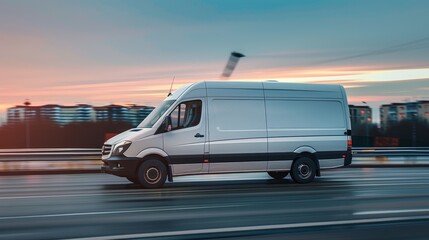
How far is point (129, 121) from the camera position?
35.7 meters

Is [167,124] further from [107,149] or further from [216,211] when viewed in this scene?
[216,211]

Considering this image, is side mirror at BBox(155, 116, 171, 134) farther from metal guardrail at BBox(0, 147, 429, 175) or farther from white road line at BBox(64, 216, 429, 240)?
metal guardrail at BBox(0, 147, 429, 175)

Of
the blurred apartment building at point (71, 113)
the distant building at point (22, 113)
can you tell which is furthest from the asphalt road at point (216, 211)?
the distant building at point (22, 113)

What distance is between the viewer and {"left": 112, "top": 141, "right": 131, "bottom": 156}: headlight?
1309 cm

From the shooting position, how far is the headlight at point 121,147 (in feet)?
42.9

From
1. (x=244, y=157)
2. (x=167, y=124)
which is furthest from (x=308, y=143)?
(x=167, y=124)

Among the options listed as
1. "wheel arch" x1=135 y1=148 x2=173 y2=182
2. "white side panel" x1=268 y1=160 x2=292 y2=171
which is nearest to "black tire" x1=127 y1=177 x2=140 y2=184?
"wheel arch" x1=135 y1=148 x2=173 y2=182

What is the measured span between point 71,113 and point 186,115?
3638 centimetres

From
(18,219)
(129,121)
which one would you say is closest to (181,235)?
(18,219)

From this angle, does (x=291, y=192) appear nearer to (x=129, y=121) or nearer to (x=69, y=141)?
(x=129, y=121)

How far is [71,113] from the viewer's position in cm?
4806

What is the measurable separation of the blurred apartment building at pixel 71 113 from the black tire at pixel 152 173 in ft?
76.5

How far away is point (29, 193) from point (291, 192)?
558 cm

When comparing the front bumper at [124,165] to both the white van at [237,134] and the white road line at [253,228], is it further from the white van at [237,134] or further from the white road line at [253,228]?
the white road line at [253,228]
